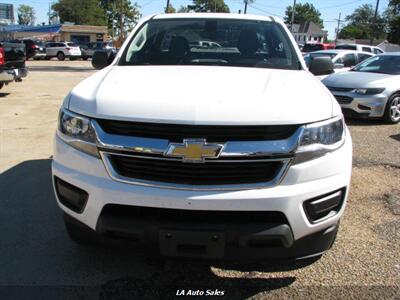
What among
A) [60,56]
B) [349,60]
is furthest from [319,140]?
[60,56]

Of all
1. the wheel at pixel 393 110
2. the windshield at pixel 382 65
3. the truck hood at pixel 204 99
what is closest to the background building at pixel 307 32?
the windshield at pixel 382 65

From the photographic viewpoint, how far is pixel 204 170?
265 cm

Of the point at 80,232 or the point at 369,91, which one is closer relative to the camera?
the point at 80,232

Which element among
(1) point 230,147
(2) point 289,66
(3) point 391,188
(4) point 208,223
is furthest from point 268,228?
(3) point 391,188

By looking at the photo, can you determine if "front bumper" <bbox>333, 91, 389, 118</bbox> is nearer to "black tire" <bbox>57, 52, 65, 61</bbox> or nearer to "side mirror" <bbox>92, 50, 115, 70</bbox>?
"side mirror" <bbox>92, 50, 115, 70</bbox>

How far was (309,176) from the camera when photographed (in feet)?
8.87

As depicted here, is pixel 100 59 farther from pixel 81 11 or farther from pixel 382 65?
pixel 81 11

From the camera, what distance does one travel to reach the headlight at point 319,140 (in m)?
2.70

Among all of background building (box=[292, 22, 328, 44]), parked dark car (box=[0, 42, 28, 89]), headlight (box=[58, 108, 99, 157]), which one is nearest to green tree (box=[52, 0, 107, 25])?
background building (box=[292, 22, 328, 44])

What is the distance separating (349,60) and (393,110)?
5.37 metres

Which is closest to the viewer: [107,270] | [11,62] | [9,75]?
[107,270]

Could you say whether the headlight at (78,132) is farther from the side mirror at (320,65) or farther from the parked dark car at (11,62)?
the parked dark car at (11,62)

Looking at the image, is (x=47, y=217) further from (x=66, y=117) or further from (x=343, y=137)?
(x=343, y=137)

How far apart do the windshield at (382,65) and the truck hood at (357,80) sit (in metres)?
0.38
